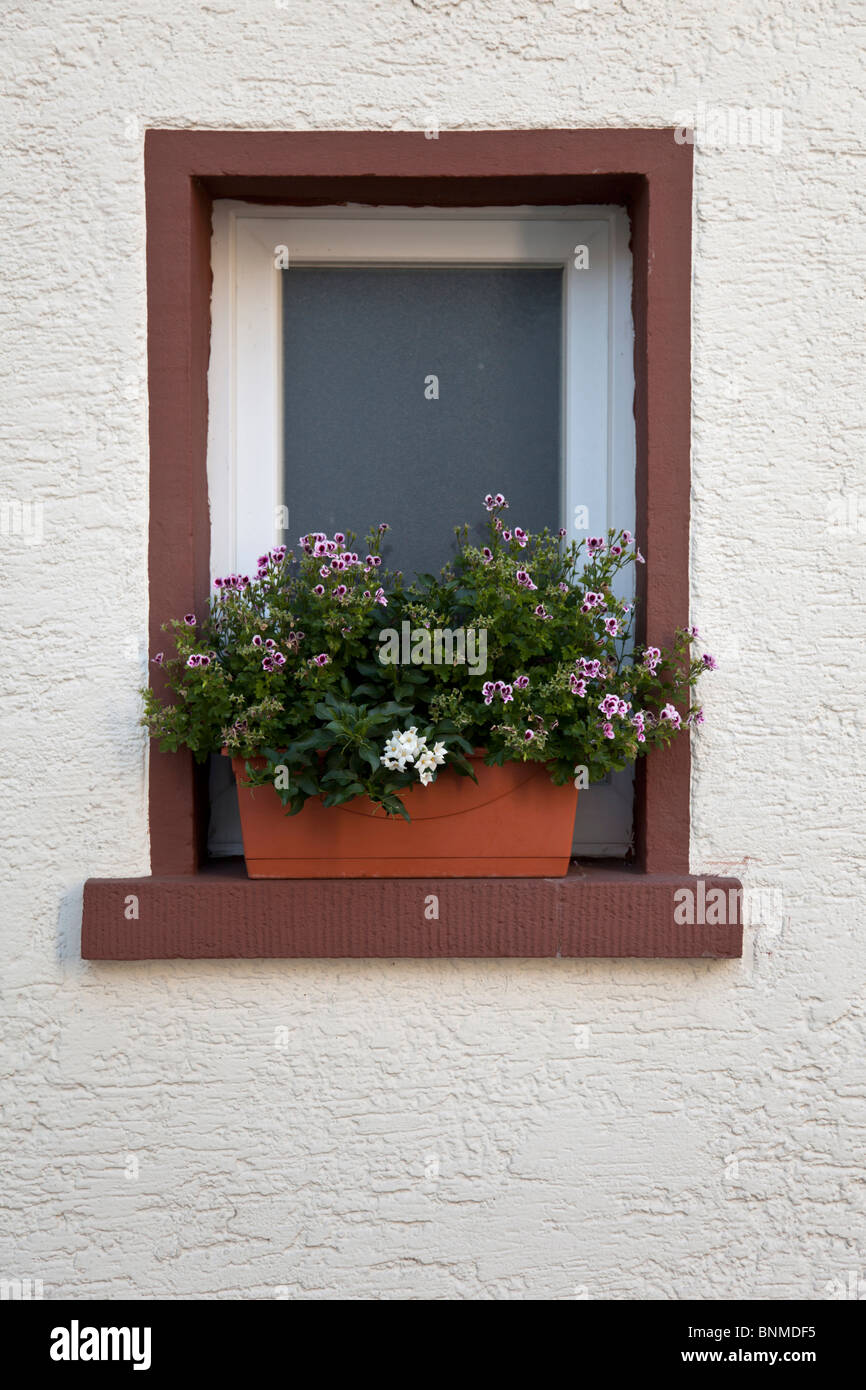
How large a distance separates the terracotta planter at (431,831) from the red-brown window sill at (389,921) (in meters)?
0.04

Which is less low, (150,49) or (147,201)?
(150,49)

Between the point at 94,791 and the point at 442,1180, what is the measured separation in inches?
46.7

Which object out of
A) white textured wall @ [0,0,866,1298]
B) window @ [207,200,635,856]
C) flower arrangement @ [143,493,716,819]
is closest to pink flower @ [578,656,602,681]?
flower arrangement @ [143,493,716,819]

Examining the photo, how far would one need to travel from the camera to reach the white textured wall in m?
2.50

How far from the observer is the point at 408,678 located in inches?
94.5

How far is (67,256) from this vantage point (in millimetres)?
2510

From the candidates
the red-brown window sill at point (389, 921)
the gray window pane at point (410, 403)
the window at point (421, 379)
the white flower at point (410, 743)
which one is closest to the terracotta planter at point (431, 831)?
the red-brown window sill at point (389, 921)

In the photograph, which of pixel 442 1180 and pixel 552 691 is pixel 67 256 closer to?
pixel 552 691

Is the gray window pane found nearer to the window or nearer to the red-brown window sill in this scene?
the window

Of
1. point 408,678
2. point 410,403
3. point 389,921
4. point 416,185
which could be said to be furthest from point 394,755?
point 416,185

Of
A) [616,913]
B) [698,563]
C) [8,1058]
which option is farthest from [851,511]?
[8,1058]

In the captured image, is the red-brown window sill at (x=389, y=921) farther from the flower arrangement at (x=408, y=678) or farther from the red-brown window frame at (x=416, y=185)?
the flower arrangement at (x=408, y=678)

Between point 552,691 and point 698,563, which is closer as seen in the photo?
point 552,691
